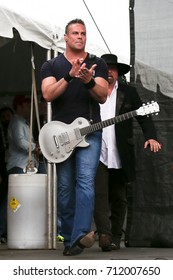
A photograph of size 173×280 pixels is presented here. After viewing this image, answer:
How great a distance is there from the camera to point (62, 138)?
8047 millimetres

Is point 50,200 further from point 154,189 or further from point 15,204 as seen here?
point 154,189

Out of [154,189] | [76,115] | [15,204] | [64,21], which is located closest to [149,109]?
[76,115]

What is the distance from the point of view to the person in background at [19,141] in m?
10.8

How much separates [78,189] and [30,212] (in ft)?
6.50

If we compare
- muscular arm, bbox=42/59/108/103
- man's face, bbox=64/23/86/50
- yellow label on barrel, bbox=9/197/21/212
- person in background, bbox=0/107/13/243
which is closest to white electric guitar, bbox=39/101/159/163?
muscular arm, bbox=42/59/108/103

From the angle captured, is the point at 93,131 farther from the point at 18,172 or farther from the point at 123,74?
the point at 18,172

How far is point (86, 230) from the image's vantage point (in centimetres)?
771

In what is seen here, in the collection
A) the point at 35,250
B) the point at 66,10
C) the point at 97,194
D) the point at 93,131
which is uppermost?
the point at 66,10

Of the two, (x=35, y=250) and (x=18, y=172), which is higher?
(x=18, y=172)

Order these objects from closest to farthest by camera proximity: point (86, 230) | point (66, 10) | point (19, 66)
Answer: point (86, 230) < point (66, 10) < point (19, 66)

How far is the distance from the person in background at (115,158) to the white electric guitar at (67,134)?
0.46 meters

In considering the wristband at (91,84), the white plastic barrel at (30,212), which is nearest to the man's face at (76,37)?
the wristband at (91,84)
